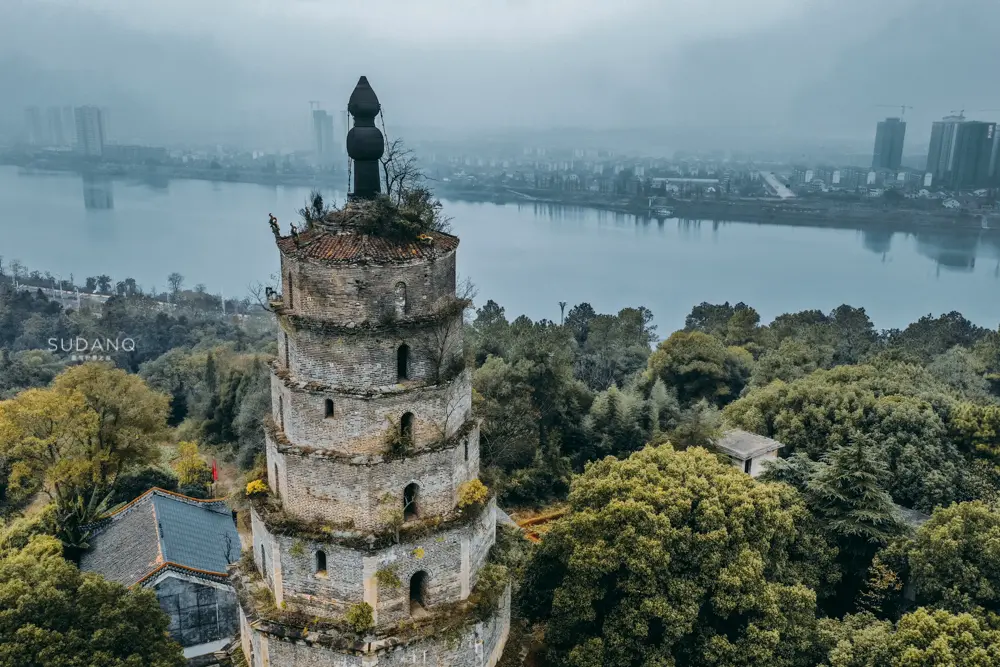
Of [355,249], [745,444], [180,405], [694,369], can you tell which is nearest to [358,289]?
[355,249]

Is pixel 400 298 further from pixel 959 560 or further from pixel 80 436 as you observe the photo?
pixel 80 436

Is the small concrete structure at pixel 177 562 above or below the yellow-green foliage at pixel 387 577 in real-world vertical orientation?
below

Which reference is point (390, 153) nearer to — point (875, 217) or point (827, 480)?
point (827, 480)

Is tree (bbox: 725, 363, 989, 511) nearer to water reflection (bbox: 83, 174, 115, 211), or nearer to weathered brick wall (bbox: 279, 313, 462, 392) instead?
weathered brick wall (bbox: 279, 313, 462, 392)

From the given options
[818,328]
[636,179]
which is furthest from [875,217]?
[818,328]

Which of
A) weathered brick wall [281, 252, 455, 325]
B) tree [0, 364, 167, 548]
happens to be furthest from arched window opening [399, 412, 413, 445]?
tree [0, 364, 167, 548]

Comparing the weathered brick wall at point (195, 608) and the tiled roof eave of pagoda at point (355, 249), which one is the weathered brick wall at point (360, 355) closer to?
the tiled roof eave of pagoda at point (355, 249)

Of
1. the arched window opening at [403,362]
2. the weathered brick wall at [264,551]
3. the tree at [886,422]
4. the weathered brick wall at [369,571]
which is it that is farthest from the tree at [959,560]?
the weathered brick wall at [264,551]

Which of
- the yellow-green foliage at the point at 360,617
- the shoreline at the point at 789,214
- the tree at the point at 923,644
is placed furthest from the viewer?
the shoreline at the point at 789,214
